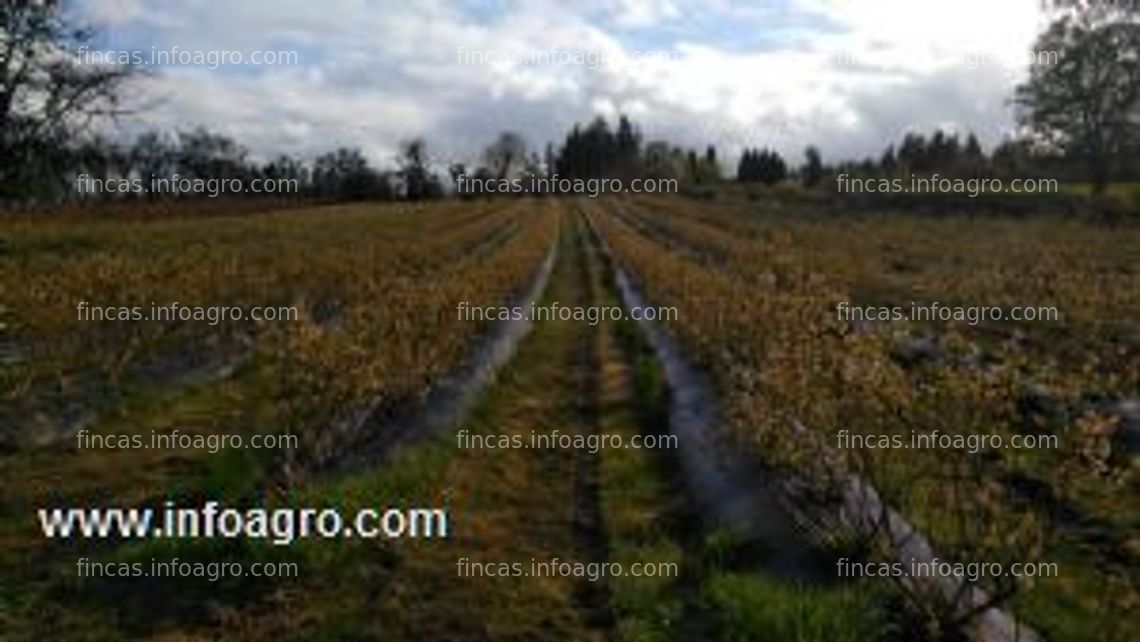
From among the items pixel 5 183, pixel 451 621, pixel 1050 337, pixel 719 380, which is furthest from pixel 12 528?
pixel 5 183

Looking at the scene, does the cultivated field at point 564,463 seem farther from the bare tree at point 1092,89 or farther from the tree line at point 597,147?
the bare tree at point 1092,89

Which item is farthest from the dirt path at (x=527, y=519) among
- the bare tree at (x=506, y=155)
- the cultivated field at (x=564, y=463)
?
the bare tree at (x=506, y=155)

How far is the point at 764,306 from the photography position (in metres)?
14.3

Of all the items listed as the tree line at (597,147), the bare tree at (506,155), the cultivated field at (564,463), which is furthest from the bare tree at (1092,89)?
the bare tree at (506,155)

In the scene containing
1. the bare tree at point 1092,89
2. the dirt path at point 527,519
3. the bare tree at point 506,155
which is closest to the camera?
the dirt path at point 527,519

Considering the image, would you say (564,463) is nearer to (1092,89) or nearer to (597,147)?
(1092,89)

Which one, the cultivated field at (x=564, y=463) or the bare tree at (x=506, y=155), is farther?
the bare tree at (x=506, y=155)

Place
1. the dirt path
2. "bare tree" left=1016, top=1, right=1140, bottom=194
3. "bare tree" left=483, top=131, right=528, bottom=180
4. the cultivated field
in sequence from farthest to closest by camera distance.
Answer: "bare tree" left=483, top=131, right=528, bottom=180 → "bare tree" left=1016, top=1, right=1140, bottom=194 → the dirt path → the cultivated field

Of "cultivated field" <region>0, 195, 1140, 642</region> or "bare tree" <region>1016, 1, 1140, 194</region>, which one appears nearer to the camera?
"cultivated field" <region>0, 195, 1140, 642</region>

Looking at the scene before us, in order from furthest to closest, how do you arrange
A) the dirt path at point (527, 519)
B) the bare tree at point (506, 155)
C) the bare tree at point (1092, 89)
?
the bare tree at point (506, 155)
the bare tree at point (1092, 89)
the dirt path at point (527, 519)

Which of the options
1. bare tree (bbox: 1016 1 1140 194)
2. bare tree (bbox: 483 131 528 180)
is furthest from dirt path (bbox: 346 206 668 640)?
bare tree (bbox: 483 131 528 180)

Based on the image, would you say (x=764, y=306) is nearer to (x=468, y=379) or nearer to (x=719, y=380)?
(x=719, y=380)

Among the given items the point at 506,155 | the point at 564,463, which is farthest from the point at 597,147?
the point at 564,463

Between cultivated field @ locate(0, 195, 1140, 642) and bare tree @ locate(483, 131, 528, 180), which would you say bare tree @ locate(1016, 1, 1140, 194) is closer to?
cultivated field @ locate(0, 195, 1140, 642)
